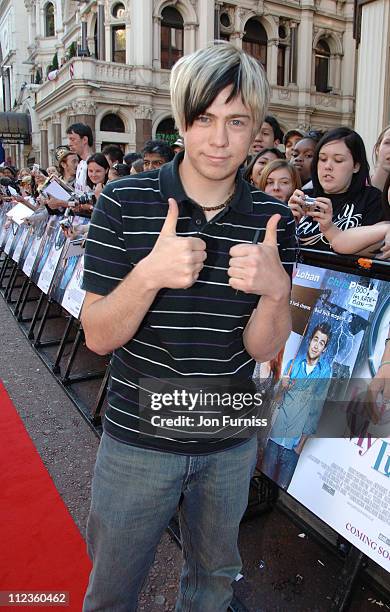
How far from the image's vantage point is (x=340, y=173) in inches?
119

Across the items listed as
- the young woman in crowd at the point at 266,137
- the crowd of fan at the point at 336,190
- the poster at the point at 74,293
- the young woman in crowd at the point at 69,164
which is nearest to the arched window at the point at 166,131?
the young woman in crowd at the point at 69,164

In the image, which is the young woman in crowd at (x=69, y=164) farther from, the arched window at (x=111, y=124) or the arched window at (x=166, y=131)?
the arched window at (x=166, y=131)

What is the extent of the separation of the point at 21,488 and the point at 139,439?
188cm

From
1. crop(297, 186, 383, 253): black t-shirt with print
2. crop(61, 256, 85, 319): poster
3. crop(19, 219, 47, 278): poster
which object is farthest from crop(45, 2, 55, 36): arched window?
crop(297, 186, 383, 253): black t-shirt with print

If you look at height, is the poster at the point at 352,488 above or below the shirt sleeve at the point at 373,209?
below

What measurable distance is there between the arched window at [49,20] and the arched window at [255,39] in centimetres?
1733

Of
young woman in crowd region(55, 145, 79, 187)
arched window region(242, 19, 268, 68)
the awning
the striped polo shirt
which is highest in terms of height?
arched window region(242, 19, 268, 68)

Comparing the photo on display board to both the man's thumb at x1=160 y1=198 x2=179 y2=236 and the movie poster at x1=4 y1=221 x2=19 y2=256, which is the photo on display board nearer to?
the man's thumb at x1=160 y1=198 x2=179 y2=236

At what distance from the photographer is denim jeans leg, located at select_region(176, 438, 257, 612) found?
158cm

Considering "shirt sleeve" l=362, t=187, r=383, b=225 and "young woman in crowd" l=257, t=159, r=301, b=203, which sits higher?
"young woman in crowd" l=257, t=159, r=301, b=203

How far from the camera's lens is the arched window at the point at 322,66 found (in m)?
31.7

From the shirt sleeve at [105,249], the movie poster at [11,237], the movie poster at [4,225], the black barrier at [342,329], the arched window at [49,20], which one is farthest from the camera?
the arched window at [49,20]

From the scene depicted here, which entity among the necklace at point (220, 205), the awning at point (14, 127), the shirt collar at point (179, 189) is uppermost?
the awning at point (14, 127)

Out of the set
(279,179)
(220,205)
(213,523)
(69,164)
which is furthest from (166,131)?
(213,523)
